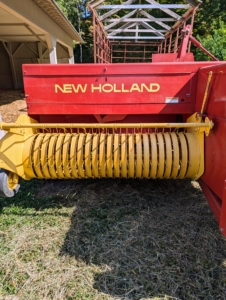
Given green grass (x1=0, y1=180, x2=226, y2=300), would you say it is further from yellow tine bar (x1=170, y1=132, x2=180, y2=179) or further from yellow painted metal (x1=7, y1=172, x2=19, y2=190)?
yellow tine bar (x1=170, y1=132, x2=180, y2=179)

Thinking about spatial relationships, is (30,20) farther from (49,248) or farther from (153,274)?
(153,274)

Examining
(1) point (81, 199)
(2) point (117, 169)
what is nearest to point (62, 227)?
(1) point (81, 199)

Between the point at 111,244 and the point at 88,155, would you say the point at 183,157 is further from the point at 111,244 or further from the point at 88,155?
the point at 111,244

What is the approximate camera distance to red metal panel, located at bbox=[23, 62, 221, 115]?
2533 mm

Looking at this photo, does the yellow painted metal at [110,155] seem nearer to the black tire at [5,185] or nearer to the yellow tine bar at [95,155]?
the yellow tine bar at [95,155]

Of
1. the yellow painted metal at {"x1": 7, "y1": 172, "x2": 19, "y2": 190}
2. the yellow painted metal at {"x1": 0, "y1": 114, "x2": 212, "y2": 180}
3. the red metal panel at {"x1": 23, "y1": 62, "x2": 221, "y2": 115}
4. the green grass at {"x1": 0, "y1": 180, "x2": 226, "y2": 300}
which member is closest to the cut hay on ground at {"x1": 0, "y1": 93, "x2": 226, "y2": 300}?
the green grass at {"x1": 0, "y1": 180, "x2": 226, "y2": 300}

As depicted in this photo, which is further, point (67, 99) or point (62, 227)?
point (67, 99)

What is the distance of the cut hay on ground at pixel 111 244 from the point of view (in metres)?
1.83

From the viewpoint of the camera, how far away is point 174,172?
2.41m

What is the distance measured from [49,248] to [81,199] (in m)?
0.80

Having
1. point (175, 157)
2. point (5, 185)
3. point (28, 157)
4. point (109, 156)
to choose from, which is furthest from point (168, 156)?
point (5, 185)

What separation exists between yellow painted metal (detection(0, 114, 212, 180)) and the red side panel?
132 millimetres

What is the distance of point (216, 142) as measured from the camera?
6.79 ft

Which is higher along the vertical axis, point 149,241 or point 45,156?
point 45,156
